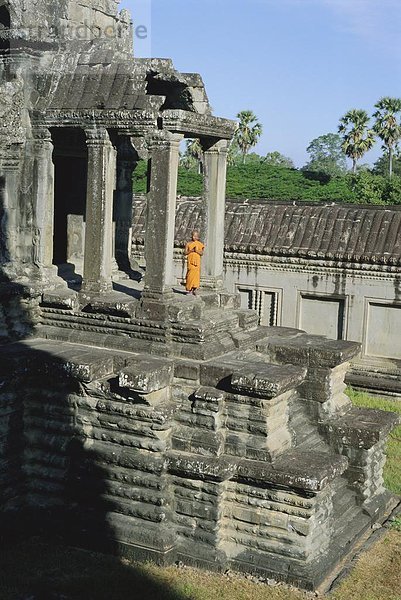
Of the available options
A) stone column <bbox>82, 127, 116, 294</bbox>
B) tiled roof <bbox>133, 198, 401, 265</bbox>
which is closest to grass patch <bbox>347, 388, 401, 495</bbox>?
tiled roof <bbox>133, 198, 401, 265</bbox>

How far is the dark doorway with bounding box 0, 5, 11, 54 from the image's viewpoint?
10.8 meters

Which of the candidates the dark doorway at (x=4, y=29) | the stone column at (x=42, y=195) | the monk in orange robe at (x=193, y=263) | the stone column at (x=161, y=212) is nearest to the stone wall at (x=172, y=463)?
the stone column at (x=161, y=212)

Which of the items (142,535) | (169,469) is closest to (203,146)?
(169,469)

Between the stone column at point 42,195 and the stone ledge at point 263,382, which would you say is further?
the stone column at point 42,195

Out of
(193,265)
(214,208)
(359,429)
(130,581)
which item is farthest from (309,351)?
(130,581)

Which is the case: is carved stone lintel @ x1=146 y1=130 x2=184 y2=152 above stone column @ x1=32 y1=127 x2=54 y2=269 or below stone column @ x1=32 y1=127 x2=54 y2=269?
above

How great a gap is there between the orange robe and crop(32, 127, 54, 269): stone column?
75.9 inches

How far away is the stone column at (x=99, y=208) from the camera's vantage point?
33.1 feet

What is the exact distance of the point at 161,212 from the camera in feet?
32.2

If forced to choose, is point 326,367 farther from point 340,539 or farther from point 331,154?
point 331,154

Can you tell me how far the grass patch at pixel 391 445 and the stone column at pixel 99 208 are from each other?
5.06 meters

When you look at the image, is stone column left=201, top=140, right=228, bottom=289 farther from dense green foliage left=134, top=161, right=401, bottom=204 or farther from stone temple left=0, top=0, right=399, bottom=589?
dense green foliage left=134, top=161, right=401, bottom=204

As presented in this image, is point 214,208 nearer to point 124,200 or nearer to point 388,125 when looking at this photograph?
point 124,200

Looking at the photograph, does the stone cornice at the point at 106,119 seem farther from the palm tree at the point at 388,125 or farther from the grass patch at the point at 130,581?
the palm tree at the point at 388,125
